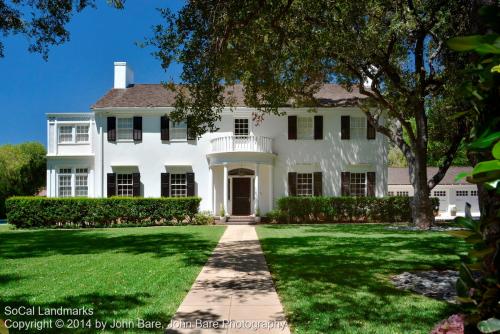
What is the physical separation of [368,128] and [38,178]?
2803cm

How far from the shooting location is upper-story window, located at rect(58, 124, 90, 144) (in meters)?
26.0

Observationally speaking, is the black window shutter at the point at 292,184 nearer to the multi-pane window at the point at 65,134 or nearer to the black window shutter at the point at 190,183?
the black window shutter at the point at 190,183

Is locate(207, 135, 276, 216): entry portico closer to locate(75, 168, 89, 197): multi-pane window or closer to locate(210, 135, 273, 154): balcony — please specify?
locate(210, 135, 273, 154): balcony

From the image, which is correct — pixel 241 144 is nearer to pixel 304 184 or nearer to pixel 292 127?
pixel 292 127

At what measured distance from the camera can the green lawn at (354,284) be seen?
203 inches

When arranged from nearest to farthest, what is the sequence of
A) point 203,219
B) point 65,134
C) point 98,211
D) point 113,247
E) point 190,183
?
point 113,247
point 98,211
point 203,219
point 190,183
point 65,134

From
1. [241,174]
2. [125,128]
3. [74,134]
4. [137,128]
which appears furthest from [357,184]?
[74,134]

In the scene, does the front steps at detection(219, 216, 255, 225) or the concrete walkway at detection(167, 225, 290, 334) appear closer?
the concrete walkway at detection(167, 225, 290, 334)

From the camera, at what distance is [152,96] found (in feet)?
88.9

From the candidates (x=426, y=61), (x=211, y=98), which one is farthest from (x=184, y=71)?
(x=426, y=61)

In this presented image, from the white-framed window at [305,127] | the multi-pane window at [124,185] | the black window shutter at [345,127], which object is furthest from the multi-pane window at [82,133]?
the black window shutter at [345,127]

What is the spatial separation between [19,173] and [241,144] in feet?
71.9

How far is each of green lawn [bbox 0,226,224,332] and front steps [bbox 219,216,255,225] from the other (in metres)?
9.45

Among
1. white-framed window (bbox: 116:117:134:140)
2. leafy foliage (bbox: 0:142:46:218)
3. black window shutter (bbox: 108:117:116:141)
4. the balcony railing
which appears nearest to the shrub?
the balcony railing
